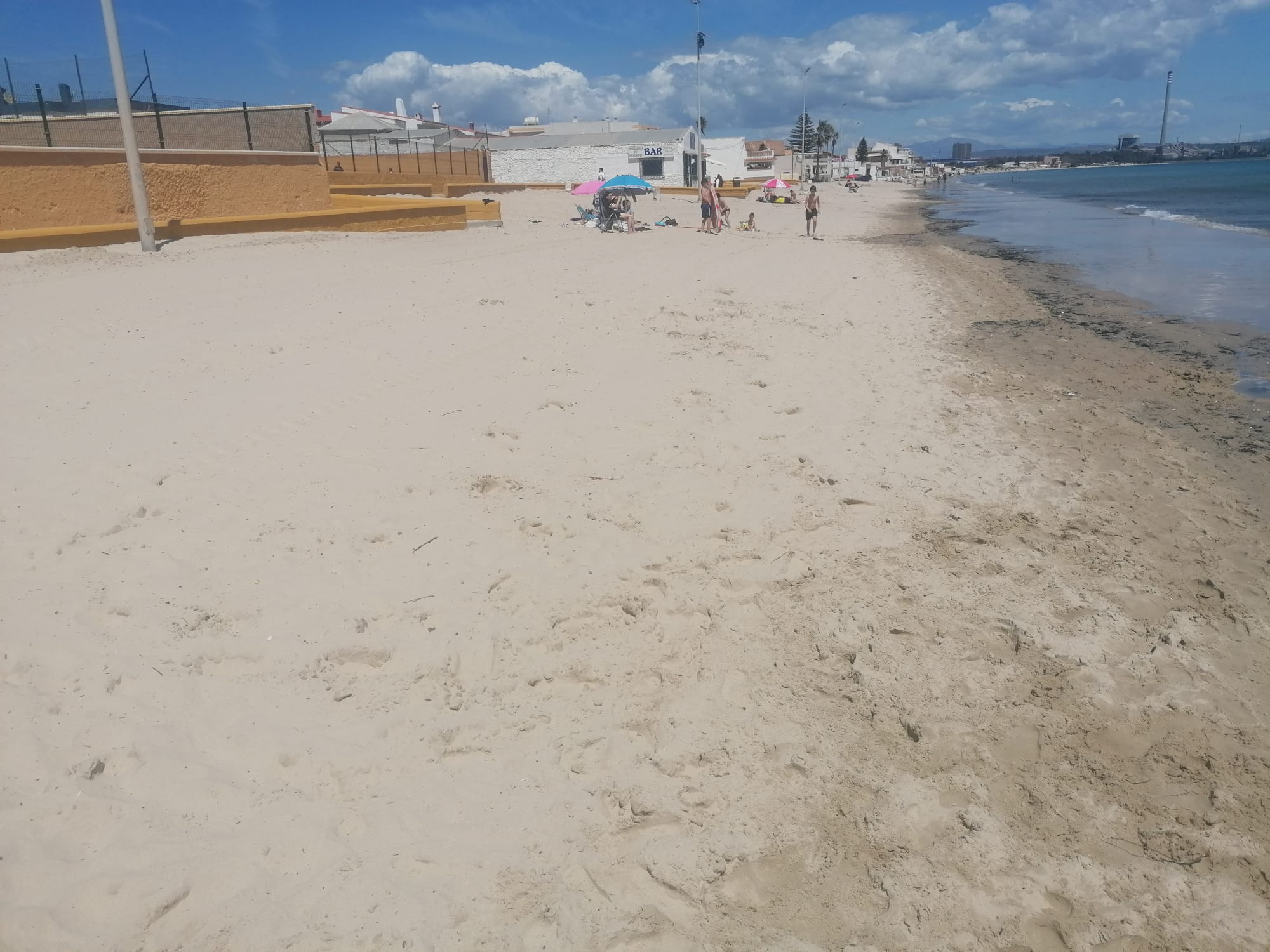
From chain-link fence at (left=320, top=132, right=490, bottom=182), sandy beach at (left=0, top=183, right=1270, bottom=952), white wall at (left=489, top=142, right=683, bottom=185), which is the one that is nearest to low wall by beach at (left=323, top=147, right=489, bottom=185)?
chain-link fence at (left=320, top=132, right=490, bottom=182)

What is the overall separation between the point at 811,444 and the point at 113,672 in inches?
190

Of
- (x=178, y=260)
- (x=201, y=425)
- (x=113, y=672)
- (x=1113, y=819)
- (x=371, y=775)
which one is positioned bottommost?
(x=1113, y=819)

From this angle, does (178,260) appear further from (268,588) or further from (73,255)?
(268,588)

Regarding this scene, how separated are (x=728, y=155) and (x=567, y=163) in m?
22.7

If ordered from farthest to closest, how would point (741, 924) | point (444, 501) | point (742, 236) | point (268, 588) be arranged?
point (742, 236) < point (444, 501) < point (268, 588) < point (741, 924)

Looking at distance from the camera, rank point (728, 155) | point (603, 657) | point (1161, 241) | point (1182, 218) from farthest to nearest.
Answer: point (728, 155), point (1182, 218), point (1161, 241), point (603, 657)

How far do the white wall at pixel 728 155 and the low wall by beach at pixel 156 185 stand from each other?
5033 centimetres

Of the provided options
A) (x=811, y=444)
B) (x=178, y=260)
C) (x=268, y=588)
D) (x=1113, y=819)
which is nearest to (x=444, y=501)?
(x=268, y=588)

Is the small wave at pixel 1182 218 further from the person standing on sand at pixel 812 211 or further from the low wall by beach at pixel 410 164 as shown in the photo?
the low wall by beach at pixel 410 164

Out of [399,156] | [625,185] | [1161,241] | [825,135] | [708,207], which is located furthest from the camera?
[825,135]

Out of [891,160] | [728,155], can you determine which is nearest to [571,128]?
[728,155]

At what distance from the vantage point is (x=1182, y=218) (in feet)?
114

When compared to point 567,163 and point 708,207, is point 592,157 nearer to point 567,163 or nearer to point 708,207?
point 567,163

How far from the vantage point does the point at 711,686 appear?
143 inches
